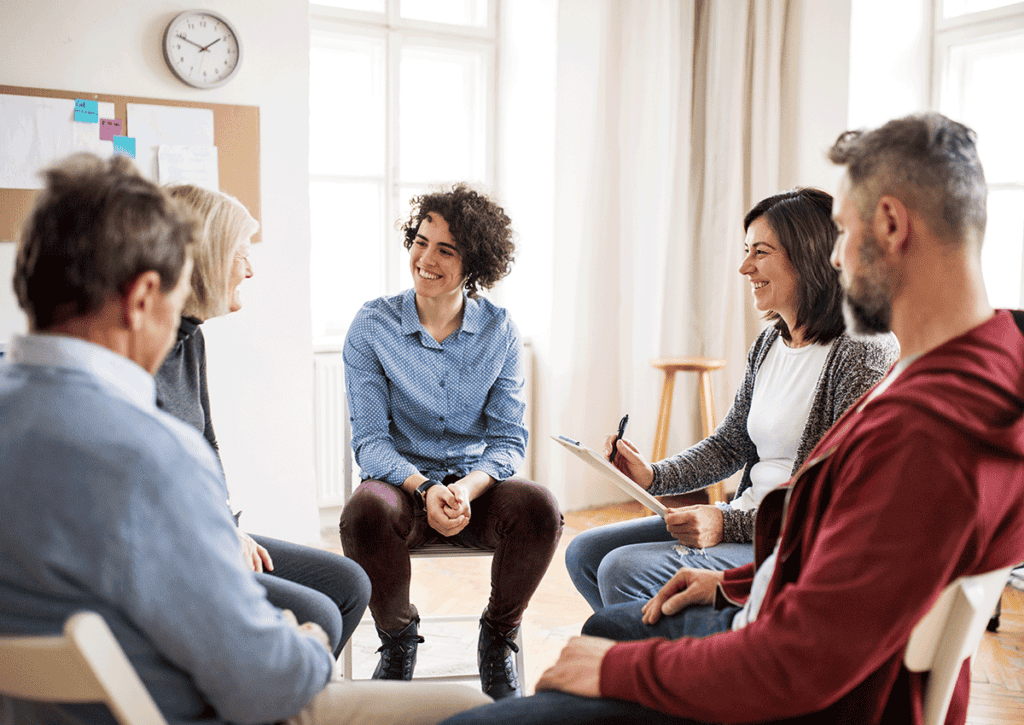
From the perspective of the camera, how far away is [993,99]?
410 cm

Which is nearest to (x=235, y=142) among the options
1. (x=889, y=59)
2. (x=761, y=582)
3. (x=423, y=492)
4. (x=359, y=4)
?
(x=359, y=4)

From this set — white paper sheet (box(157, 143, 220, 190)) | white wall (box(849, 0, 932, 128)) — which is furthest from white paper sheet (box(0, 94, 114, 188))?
white wall (box(849, 0, 932, 128))

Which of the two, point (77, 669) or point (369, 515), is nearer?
point (77, 669)

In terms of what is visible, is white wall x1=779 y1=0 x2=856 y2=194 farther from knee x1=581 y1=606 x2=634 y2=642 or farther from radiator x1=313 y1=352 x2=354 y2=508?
knee x1=581 y1=606 x2=634 y2=642

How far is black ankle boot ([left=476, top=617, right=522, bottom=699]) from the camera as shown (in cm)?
202

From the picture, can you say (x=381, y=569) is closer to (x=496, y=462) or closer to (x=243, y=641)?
(x=496, y=462)

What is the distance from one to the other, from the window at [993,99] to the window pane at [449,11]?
7.71 ft

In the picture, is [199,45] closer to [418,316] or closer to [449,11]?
[449,11]

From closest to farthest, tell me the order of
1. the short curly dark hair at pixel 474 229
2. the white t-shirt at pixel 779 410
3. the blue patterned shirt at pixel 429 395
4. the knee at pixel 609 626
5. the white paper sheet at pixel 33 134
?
the knee at pixel 609 626, the white t-shirt at pixel 779 410, the blue patterned shirt at pixel 429 395, the short curly dark hair at pixel 474 229, the white paper sheet at pixel 33 134

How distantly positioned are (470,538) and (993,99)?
3675 millimetres

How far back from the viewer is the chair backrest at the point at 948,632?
33.6 inches

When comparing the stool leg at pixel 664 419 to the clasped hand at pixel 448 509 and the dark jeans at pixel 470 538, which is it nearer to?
the dark jeans at pixel 470 538

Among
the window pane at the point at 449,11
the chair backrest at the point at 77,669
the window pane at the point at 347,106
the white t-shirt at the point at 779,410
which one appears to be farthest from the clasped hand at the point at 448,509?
the window pane at the point at 449,11

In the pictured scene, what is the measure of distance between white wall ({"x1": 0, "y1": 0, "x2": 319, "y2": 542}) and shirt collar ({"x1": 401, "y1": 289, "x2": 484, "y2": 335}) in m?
1.25
